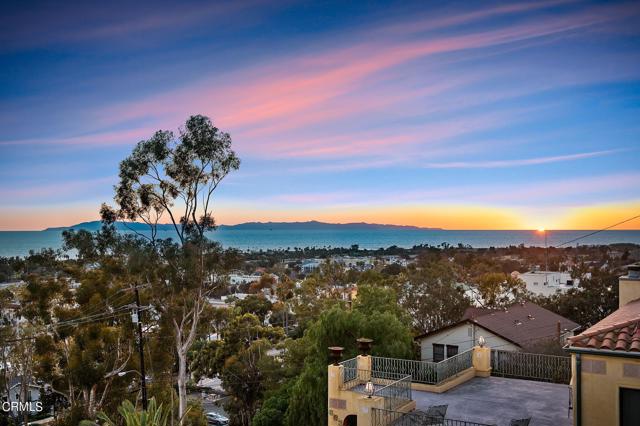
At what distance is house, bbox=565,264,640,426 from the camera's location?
9.37 metres

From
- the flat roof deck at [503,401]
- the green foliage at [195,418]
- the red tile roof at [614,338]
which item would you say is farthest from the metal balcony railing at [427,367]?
the green foliage at [195,418]

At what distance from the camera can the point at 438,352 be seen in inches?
1080

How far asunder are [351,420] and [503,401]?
4012 mm

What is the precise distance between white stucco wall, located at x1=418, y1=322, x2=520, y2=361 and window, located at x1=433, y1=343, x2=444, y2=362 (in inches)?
6.5

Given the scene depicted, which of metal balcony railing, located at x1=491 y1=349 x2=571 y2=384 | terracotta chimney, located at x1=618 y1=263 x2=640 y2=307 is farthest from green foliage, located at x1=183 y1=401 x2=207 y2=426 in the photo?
terracotta chimney, located at x1=618 y1=263 x2=640 y2=307

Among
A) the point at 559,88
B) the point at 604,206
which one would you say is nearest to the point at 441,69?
the point at 559,88

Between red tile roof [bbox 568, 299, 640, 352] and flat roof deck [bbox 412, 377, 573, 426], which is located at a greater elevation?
red tile roof [bbox 568, 299, 640, 352]

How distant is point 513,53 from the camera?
74.4 ft

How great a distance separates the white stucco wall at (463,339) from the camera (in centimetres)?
2633

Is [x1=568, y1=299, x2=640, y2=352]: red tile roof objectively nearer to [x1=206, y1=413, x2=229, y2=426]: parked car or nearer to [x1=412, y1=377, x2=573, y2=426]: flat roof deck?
[x1=412, y1=377, x2=573, y2=426]: flat roof deck

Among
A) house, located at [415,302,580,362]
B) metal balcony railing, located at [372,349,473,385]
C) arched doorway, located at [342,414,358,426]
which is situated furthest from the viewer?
house, located at [415,302,580,362]

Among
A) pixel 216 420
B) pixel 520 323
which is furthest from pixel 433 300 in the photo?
pixel 216 420

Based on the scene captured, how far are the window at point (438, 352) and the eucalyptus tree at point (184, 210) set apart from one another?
11.4 meters

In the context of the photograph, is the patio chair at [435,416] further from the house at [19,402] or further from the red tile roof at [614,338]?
the house at [19,402]
